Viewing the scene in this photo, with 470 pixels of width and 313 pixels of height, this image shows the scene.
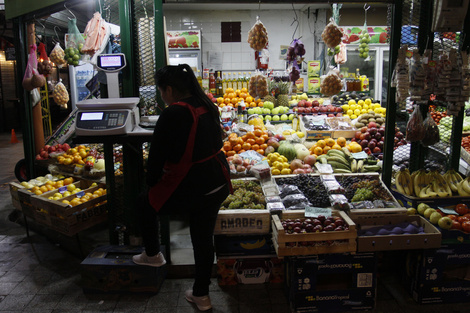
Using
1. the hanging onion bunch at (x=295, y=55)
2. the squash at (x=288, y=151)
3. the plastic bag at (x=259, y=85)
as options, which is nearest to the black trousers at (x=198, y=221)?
the squash at (x=288, y=151)

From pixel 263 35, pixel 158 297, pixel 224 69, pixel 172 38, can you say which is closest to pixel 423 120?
pixel 263 35

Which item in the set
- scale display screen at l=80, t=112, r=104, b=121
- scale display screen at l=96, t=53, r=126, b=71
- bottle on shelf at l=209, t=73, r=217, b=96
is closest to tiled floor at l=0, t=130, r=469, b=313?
scale display screen at l=80, t=112, r=104, b=121

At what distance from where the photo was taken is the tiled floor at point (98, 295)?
10.5 ft

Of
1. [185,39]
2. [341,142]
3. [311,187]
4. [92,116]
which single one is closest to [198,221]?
[92,116]

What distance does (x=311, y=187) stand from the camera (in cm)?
395

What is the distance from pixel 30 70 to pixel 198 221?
3.77m

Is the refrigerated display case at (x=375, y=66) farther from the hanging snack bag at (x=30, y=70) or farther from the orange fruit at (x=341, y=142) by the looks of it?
the hanging snack bag at (x=30, y=70)

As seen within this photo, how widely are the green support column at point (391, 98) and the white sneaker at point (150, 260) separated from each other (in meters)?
2.29

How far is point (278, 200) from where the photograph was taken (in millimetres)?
3721

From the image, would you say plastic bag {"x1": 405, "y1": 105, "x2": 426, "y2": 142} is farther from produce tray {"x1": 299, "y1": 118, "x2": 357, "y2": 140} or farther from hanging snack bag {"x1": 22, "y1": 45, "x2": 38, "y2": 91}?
hanging snack bag {"x1": 22, "y1": 45, "x2": 38, "y2": 91}

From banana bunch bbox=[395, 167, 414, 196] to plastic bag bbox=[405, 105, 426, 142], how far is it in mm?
339

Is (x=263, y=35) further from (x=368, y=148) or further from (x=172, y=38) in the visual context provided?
(x=172, y=38)

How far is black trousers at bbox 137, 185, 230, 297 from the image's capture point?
2.80 meters

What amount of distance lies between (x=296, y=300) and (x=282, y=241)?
494 millimetres
